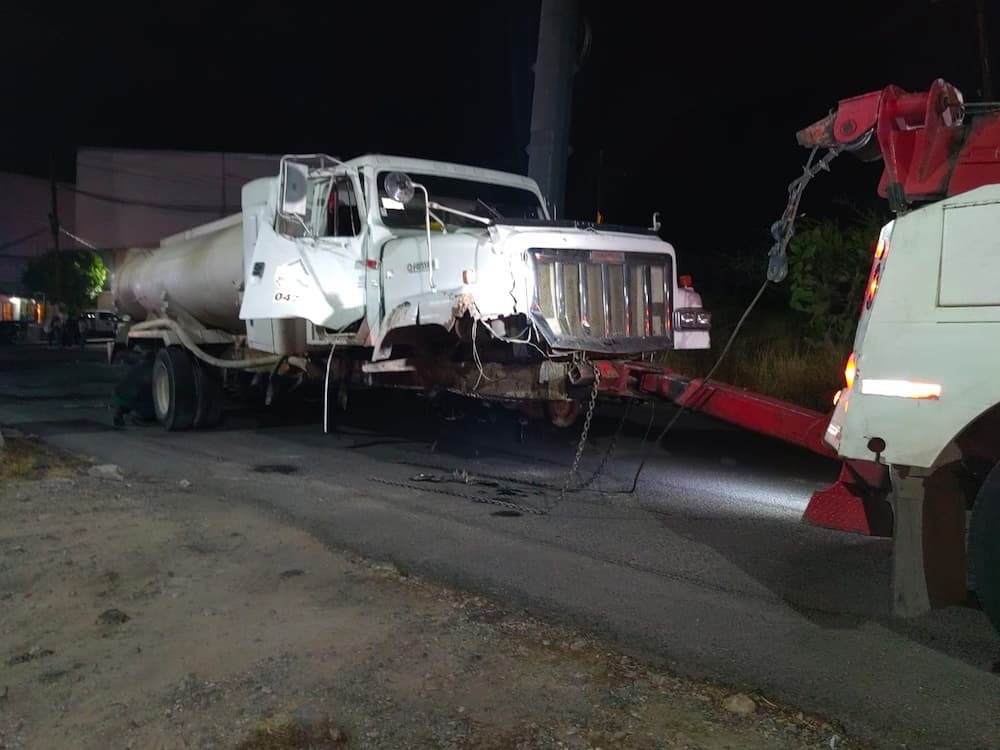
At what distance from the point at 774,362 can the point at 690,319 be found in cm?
485

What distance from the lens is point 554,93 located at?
45.7 ft

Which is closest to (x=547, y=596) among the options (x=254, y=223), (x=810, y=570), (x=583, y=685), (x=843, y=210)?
(x=583, y=685)

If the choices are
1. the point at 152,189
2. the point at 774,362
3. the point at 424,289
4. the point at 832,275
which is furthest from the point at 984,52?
the point at 152,189

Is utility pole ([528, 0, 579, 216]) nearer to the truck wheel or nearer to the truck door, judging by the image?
the truck door

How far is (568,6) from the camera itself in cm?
1373

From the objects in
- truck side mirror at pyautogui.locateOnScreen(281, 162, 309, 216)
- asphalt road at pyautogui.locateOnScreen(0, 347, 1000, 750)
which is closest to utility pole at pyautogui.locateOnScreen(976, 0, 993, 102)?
asphalt road at pyautogui.locateOnScreen(0, 347, 1000, 750)

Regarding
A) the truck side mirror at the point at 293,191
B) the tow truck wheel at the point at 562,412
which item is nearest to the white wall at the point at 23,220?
the truck side mirror at the point at 293,191

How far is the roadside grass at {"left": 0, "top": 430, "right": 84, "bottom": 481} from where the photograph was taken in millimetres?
8062

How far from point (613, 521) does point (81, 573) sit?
11.8ft

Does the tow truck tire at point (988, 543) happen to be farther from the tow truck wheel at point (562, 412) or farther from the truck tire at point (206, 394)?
the truck tire at point (206, 394)

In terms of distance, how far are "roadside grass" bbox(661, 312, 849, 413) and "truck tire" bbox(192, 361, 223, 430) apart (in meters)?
6.00

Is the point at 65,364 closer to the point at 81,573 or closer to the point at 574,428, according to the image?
the point at 574,428

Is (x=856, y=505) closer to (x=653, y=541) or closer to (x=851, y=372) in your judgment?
(x=851, y=372)

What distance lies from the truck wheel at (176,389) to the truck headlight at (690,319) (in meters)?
6.81
